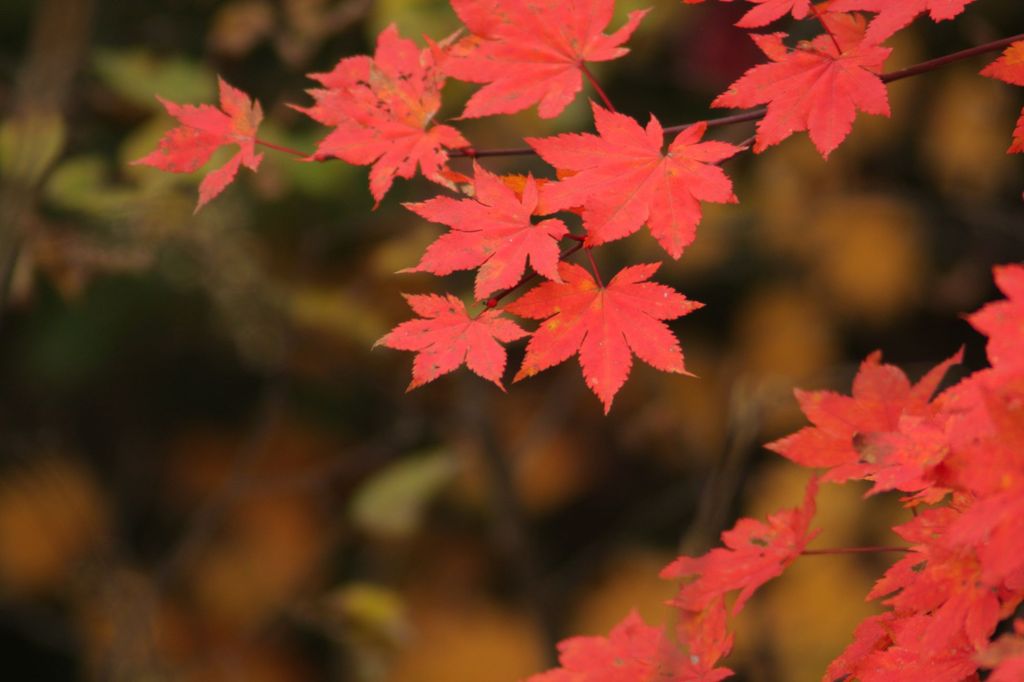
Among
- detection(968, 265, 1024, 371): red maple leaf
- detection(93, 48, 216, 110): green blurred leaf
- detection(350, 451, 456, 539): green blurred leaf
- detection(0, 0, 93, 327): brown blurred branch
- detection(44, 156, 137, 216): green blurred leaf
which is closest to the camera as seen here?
detection(968, 265, 1024, 371): red maple leaf

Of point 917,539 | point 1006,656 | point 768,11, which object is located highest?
point 768,11

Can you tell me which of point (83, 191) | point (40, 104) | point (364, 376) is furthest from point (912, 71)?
point (364, 376)

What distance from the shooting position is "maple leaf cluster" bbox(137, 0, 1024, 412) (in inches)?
33.6

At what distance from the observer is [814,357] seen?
341 centimetres

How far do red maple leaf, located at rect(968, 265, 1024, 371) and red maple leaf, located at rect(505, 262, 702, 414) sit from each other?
0.84 feet

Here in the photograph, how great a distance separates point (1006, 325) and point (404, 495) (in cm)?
→ 179

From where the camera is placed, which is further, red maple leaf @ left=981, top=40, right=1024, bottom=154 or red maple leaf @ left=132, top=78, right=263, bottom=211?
red maple leaf @ left=132, top=78, right=263, bottom=211

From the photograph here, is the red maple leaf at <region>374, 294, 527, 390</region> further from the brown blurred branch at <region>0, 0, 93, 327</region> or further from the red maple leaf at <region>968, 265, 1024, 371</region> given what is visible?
the brown blurred branch at <region>0, 0, 93, 327</region>

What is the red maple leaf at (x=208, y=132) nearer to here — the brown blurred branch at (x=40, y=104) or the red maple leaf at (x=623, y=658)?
the red maple leaf at (x=623, y=658)

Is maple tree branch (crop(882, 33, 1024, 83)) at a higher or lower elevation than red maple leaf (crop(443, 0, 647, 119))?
higher

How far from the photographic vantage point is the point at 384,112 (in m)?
0.97

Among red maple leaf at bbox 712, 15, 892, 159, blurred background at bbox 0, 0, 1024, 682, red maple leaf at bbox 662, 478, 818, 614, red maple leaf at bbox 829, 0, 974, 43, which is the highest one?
red maple leaf at bbox 829, 0, 974, 43

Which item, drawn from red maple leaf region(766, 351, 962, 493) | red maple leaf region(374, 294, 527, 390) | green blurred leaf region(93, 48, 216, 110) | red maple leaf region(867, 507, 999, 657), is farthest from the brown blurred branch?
red maple leaf region(867, 507, 999, 657)

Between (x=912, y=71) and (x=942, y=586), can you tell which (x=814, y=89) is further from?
(x=942, y=586)
